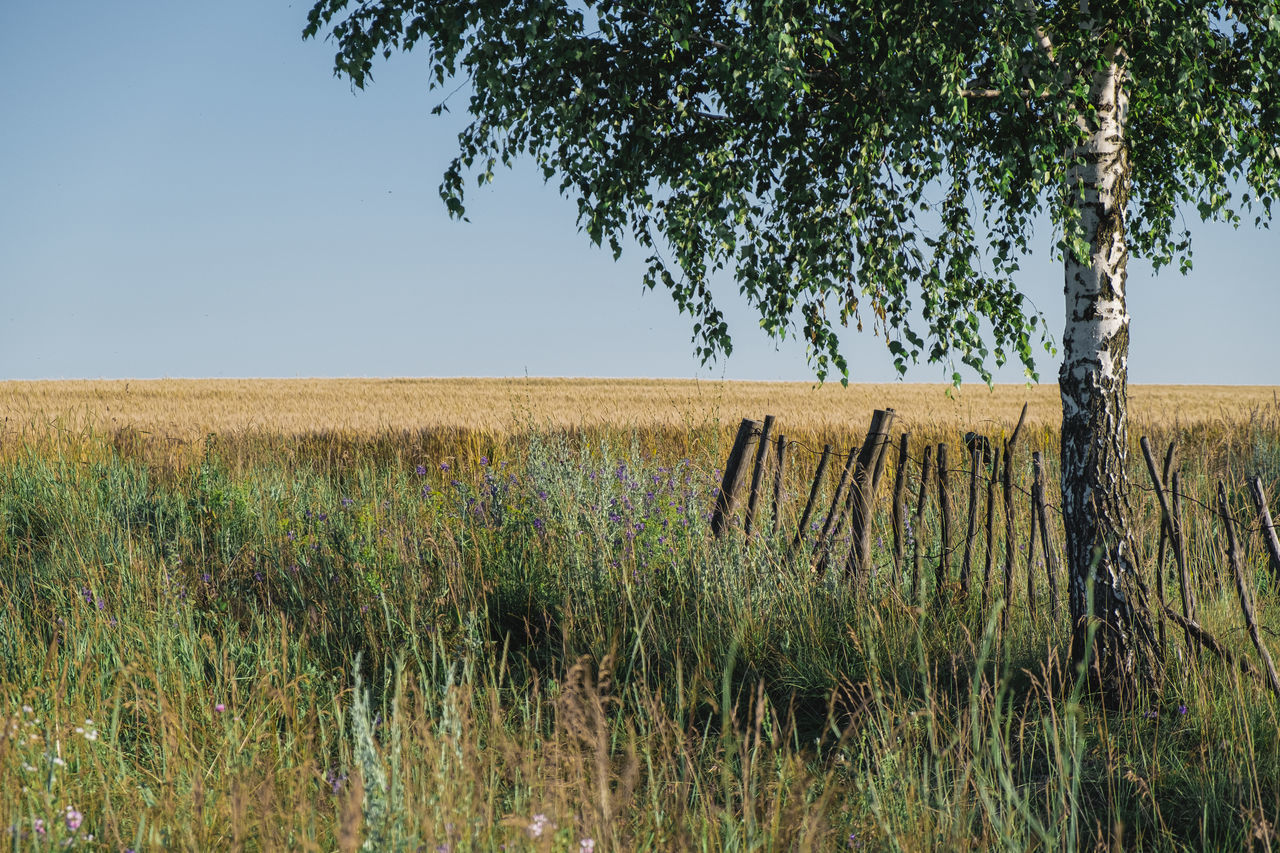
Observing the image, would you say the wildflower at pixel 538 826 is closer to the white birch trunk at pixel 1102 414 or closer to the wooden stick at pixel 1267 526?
the white birch trunk at pixel 1102 414

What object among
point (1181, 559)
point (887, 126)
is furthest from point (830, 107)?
point (1181, 559)

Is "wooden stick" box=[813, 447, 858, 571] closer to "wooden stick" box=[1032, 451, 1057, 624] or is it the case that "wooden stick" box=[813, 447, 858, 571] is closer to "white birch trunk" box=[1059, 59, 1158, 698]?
"wooden stick" box=[1032, 451, 1057, 624]

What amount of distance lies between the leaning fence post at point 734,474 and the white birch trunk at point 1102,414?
1781 mm

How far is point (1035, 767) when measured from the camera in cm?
349

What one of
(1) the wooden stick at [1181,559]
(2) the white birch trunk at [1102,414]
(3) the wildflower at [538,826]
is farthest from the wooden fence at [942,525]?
(3) the wildflower at [538,826]

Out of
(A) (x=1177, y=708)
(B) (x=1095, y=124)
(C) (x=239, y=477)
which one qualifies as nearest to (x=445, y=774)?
(A) (x=1177, y=708)

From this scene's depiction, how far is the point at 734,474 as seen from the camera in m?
5.42

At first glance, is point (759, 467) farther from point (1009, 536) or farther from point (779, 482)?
point (1009, 536)

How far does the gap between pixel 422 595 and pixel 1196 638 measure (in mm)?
3712

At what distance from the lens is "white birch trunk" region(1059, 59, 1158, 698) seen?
4.05 m

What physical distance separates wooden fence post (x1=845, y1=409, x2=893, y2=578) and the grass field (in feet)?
0.54

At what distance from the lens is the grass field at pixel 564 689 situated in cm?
215

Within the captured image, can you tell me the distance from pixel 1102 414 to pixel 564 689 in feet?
10.8

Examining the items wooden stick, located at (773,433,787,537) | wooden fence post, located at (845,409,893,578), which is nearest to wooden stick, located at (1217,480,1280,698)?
wooden fence post, located at (845,409,893,578)
